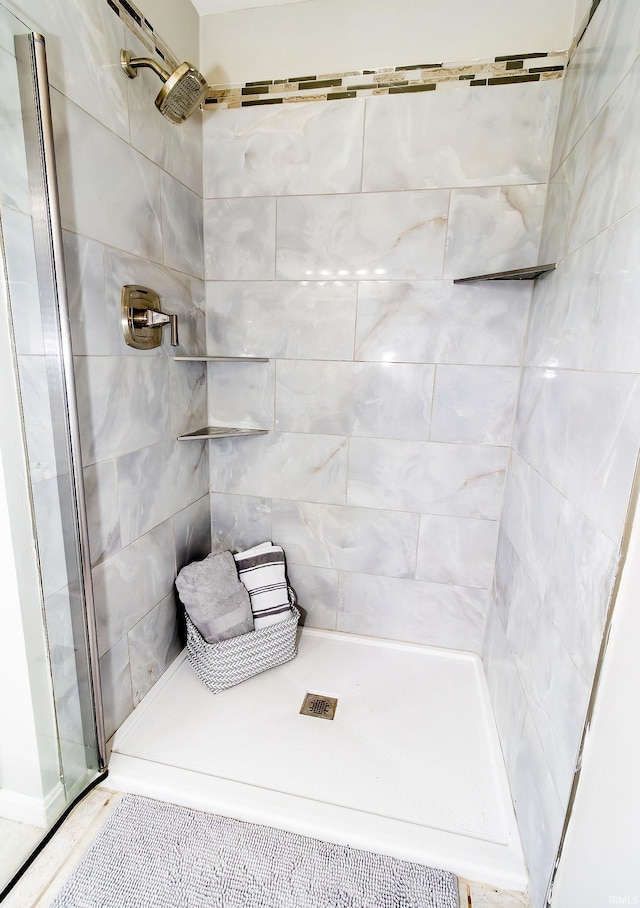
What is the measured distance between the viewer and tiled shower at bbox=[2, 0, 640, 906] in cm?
87

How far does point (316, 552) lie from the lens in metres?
1.70

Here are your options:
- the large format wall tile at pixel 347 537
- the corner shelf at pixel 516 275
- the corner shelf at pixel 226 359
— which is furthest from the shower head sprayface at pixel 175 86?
the large format wall tile at pixel 347 537

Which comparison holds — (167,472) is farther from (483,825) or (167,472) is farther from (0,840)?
(483,825)

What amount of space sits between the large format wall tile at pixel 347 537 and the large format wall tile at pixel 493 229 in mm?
914

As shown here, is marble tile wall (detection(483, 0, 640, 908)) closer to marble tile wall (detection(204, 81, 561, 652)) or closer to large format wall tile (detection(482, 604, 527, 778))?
large format wall tile (detection(482, 604, 527, 778))

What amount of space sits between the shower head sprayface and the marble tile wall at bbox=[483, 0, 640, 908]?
986 mm

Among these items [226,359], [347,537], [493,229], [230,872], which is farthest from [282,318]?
[230,872]

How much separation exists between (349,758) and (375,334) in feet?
4.42

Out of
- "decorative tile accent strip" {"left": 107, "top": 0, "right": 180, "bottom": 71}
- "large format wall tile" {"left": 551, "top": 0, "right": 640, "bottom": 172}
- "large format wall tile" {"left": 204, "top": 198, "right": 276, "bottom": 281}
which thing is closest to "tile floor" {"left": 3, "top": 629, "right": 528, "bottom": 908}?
"large format wall tile" {"left": 204, "top": 198, "right": 276, "bottom": 281}

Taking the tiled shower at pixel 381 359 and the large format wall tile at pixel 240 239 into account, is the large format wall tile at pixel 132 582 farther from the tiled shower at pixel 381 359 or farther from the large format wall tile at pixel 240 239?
the large format wall tile at pixel 240 239

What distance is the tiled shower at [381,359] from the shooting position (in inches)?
34.1

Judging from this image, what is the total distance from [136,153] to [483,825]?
6.55ft

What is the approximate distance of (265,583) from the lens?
5.26 ft

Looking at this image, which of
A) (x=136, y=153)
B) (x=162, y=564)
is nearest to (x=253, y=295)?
(x=136, y=153)
